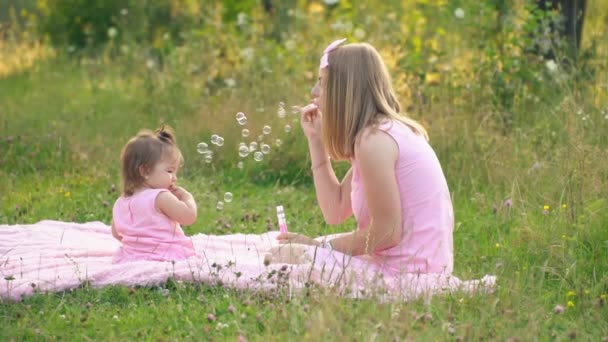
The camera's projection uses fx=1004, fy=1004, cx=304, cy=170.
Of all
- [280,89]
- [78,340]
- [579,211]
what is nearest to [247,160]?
[280,89]

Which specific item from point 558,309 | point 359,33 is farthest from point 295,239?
point 359,33

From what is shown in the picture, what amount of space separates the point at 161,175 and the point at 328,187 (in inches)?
29.4

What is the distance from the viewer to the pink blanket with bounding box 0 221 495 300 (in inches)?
149

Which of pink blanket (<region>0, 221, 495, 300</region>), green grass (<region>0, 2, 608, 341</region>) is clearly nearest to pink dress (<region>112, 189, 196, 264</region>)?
pink blanket (<region>0, 221, 495, 300</region>)

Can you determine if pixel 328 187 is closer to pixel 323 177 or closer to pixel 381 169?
pixel 323 177

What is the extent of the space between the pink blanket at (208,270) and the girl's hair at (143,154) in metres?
0.39

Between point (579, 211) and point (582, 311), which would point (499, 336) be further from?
point (579, 211)

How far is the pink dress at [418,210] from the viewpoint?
12.9ft

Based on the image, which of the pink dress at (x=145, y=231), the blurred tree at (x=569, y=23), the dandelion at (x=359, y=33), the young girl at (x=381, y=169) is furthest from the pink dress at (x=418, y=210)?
the dandelion at (x=359, y=33)

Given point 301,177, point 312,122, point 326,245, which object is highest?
point 312,122

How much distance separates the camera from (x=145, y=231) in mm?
4441

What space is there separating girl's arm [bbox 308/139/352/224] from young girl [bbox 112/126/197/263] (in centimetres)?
59

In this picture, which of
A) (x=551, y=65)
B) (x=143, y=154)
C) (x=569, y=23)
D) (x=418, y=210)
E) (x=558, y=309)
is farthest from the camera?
(x=569, y=23)

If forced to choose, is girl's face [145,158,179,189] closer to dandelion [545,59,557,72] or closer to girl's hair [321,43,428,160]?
girl's hair [321,43,428,160]
